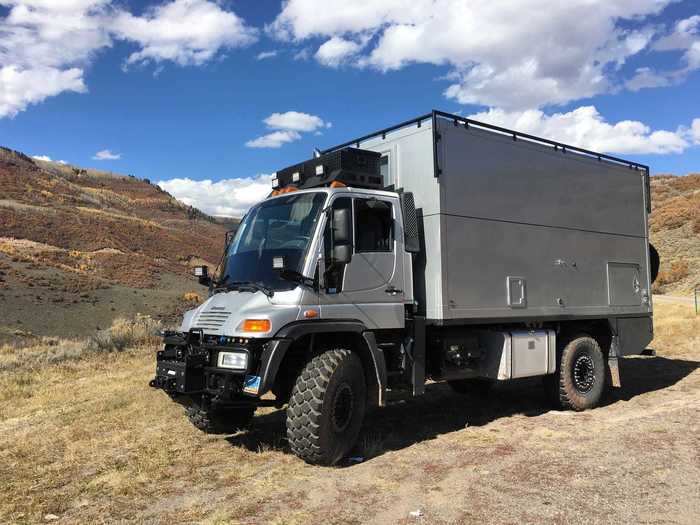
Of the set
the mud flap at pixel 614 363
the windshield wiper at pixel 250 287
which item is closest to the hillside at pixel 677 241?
the mud flap at pixel 614 363

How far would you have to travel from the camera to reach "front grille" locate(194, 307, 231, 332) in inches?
245

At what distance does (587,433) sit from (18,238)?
1784 inches

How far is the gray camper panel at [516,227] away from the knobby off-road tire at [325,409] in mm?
1607

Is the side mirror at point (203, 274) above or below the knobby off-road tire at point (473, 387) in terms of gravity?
above

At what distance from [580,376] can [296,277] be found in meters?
5.43

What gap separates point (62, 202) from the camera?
59.0 meters

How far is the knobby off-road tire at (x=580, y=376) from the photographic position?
348 inches

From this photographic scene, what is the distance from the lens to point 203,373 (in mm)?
6129

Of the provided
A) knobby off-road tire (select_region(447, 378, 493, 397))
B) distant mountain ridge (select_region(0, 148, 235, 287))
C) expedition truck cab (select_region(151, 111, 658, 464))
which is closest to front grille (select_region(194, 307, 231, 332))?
expedition truck cab (select_region(151, 111, 658, 464))

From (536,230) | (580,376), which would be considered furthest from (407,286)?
(580,376)

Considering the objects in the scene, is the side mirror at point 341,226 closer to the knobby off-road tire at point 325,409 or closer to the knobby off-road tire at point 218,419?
the knobby off-road tire at point 325,409

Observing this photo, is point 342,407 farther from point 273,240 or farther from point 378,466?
point 273,240

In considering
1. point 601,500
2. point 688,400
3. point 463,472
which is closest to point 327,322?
point 463,472

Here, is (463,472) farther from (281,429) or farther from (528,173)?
(528,173)
